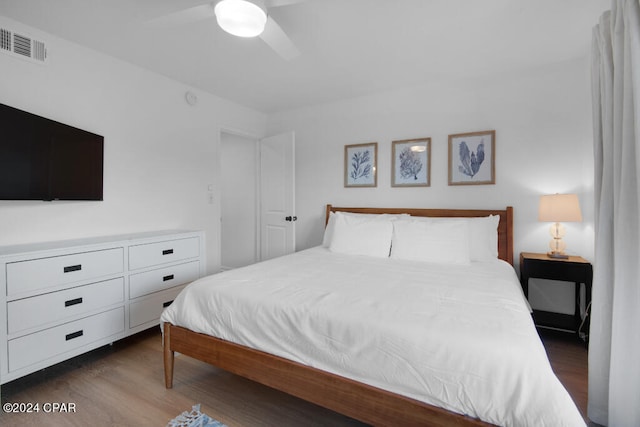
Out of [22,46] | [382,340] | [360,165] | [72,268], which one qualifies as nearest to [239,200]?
[360,165]

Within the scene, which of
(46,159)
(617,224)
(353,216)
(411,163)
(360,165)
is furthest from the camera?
(360,165)

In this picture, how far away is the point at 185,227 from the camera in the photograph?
3271 millimetres

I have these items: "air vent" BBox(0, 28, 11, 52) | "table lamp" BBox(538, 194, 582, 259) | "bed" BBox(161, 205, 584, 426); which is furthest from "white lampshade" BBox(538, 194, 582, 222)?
"air vent" BBox(0, 28, 11, 52)

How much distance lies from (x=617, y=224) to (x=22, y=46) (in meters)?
3.70

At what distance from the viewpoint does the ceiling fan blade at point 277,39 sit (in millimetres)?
1751

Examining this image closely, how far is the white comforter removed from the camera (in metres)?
1.04

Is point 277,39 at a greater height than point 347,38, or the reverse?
point 347,38

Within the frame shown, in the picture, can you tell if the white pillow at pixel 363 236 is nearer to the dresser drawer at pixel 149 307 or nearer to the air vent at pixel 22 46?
the dresser drawer at pixel 149 307

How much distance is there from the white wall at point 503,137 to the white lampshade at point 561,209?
28cm

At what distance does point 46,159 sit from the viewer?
6.81 ft

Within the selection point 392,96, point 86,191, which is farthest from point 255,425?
point 392,96

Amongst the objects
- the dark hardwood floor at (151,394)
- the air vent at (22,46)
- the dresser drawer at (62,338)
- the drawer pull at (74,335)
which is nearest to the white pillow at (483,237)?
the dark hardwood floor at (151,394)

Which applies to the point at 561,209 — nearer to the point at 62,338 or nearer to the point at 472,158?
the point at 472,158

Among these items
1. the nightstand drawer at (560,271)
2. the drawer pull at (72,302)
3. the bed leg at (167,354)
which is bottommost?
the bed leg at (167,354)
